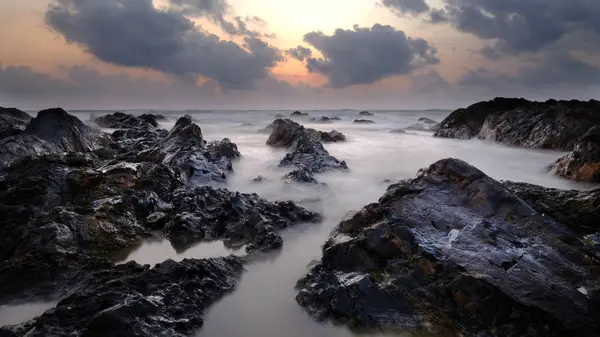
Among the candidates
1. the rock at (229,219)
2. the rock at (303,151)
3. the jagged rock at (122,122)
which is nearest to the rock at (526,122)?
the rock at (303,151)

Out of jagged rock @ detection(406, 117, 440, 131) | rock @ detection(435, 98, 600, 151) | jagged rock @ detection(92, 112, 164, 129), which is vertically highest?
rock @ detection(435, 98, 600, 151)

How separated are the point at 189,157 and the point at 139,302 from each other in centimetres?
667

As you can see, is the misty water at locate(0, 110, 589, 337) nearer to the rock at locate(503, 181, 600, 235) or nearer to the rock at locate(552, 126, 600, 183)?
the rock at locate(552, 126, 600, 183)

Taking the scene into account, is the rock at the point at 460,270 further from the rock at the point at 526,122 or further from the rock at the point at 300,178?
the rock at the point at 526,122

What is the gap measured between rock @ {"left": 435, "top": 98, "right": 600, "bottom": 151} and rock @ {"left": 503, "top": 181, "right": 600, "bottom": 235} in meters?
9.71

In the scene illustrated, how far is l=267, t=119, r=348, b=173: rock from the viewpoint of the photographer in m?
11.0

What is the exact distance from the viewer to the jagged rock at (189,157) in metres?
9.12

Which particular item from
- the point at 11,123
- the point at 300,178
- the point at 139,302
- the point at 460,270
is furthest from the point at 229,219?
the point at 11,123

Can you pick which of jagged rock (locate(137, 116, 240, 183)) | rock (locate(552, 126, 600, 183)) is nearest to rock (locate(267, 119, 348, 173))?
jagged rock (locate(137, 116, 240, 183))

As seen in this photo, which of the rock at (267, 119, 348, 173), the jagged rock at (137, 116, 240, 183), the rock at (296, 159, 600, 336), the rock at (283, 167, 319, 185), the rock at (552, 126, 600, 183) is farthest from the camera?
the rock at (267, 119, 348, 173)

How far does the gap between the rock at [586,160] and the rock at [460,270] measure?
546 centimetres

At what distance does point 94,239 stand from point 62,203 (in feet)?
4.44

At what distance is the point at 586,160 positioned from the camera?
28.0 ft

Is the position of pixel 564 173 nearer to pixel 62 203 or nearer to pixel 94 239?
pixel 94 239
